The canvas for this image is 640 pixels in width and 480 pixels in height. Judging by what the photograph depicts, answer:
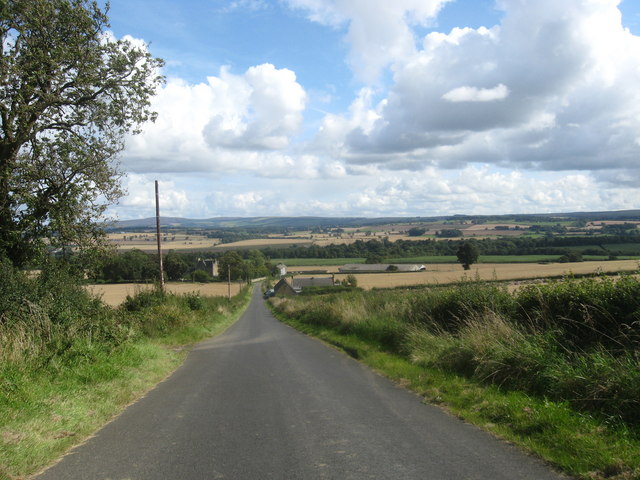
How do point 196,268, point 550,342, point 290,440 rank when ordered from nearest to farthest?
point 290,440, point 550,342, point 196,268

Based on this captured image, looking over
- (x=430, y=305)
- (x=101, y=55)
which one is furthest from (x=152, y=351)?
(x=101, y=55)

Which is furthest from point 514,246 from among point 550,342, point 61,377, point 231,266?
point 231,266

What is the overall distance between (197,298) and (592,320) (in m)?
24.6

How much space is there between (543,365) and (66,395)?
7.48 meters

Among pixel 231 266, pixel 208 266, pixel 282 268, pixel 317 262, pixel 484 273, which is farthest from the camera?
pixel 282 268

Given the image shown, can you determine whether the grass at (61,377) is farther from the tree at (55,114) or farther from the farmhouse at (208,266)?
the farmhouse at (208,266)

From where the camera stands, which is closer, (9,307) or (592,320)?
(592,320)

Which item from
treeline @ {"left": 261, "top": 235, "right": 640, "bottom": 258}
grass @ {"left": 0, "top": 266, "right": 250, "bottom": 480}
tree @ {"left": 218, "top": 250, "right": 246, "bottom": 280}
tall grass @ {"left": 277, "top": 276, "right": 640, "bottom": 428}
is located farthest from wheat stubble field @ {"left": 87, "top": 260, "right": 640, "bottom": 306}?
tree @ {"left": 218, "top": 250, "right": 246, "bottom": 280}

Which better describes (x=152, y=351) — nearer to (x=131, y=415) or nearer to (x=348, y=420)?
(x=131, y=415)

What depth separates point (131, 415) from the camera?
768 cm

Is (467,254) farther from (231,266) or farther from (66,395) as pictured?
(231,266)

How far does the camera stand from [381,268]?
266ft

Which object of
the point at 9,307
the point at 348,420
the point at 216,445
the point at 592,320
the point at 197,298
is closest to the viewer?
the point at 216,445

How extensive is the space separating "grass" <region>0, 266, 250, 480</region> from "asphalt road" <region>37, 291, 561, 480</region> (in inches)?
13.3
